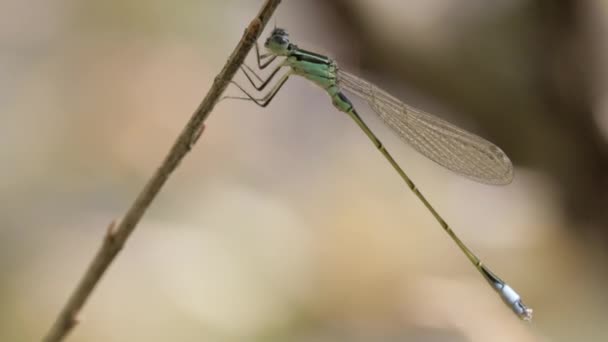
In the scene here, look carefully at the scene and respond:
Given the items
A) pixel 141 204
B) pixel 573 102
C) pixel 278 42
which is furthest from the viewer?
pixel 573 102

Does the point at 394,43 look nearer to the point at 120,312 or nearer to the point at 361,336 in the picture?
the point at 361,336

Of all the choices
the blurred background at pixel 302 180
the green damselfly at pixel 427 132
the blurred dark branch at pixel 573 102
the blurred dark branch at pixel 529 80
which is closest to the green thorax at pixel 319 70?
the green damselfly at pixel 427 132

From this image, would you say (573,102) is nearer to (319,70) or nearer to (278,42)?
(319,70)

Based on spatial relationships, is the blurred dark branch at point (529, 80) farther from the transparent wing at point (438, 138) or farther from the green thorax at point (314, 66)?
the green thorax at point (314, 66)

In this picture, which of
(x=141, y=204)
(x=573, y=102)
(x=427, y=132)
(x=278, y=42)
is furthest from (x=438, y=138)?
(x=573, y=102)

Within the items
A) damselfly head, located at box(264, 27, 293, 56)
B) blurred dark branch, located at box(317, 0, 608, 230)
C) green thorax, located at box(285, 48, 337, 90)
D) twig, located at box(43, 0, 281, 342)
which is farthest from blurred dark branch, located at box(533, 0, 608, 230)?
twig, located at box(43, 0, 281, 342)

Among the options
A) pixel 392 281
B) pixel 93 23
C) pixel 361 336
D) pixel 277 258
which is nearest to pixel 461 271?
pixel 392 281
